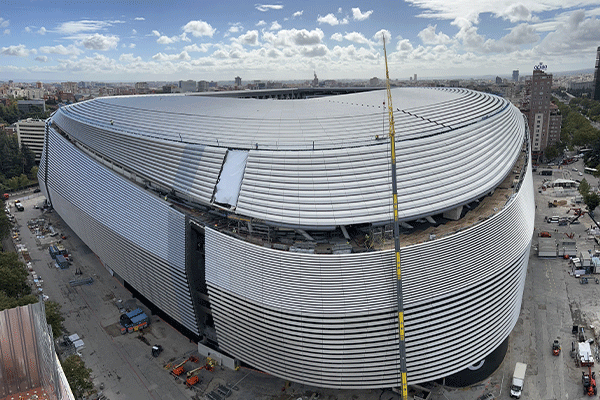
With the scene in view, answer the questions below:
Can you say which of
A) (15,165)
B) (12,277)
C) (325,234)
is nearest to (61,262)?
(12,277)

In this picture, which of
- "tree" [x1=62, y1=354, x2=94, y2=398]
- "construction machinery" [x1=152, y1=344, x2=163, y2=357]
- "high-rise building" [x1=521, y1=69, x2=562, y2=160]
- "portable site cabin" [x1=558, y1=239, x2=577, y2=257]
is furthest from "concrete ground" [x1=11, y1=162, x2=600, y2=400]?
"high-rise building" [x1=521, y1=69, x2=562, y2=160]

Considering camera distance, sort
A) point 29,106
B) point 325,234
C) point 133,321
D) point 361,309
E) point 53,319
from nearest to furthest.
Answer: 1. point 361,309
2. point 325,234
3. point 53,319
4. point 133,321
5. point 29,106

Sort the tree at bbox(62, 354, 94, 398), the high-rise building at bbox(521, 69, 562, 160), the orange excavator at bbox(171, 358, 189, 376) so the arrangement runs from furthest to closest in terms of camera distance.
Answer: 1. the high-rise building at bbox(521, 69, 562, 160)
2. the orange excavator at bbox(171, 358, 189, 376)
3. the tree at bbox(62, 354, 94, 398)

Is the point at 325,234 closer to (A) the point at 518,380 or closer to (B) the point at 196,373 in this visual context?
(B) the point at 196,373

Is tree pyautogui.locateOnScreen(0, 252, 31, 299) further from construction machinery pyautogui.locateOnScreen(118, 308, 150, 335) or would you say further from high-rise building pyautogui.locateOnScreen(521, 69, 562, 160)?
high-rise building pyautogui.locateOnScreen(521, 69, 562, 160)

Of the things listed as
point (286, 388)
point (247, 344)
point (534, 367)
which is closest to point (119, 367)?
point (247, 344)

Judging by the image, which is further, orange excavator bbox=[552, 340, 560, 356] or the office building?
the office building
